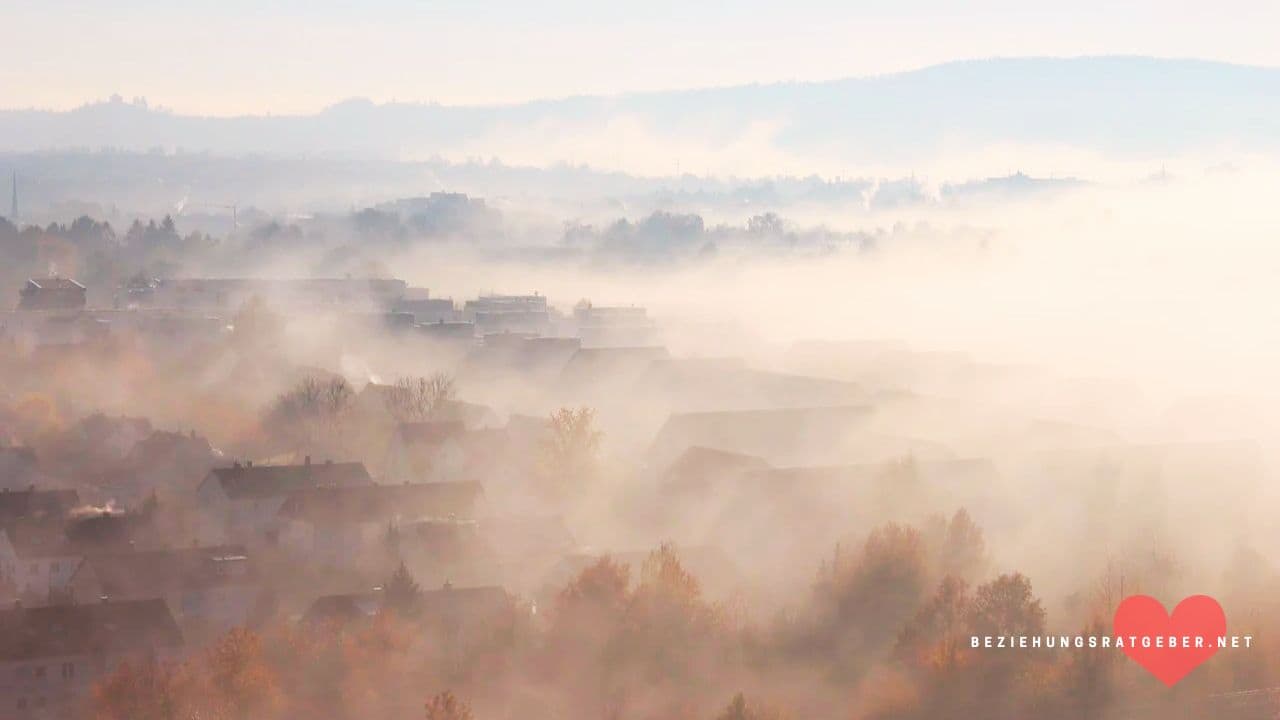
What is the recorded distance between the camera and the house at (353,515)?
32.6m

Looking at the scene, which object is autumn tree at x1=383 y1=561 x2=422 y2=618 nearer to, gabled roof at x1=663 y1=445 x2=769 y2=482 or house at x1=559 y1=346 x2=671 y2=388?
gabled roof at x1=663 y1=445 x2=769 y2=482

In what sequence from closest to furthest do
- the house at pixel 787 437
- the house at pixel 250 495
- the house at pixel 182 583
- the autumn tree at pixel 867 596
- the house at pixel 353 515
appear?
the autumn tree at pixel 867 596, the house at pixel 182 583, the house at pixel 353 515, the house at pixel 250 495, the house at pixel 787 437

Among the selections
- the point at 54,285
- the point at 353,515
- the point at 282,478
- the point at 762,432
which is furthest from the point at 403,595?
the point at 54,285

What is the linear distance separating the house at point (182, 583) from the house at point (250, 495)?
128 inches

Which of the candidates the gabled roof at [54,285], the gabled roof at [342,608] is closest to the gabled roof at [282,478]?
the gabled roof at [342,608]

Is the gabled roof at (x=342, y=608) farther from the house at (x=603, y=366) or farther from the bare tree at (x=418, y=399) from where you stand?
the house at (x=603, y=366)

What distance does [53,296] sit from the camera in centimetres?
6950

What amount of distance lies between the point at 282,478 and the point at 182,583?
6812 millimetres

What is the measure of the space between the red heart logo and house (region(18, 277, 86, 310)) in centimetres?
5148

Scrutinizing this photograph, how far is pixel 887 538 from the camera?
30.6 m

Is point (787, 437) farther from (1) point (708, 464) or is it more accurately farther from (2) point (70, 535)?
(2) point (70, 535)

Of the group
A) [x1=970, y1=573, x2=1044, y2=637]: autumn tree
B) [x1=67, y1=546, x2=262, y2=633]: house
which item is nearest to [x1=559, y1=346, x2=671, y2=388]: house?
[x1=67, y1=546, x2=262, y2=633]: house

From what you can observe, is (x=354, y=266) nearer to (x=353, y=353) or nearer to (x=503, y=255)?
(x=503, y=255)

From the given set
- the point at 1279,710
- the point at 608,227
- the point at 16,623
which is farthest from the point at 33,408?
the point at 608,227
